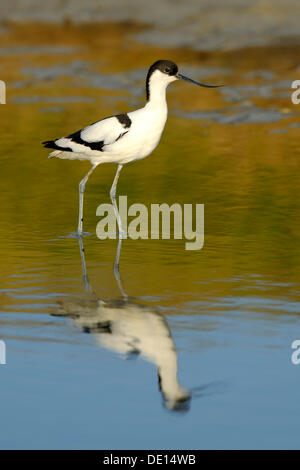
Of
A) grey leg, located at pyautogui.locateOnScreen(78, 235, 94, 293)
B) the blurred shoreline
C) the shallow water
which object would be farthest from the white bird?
the blurred shoreline

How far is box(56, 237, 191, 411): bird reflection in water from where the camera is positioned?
15.8 feet

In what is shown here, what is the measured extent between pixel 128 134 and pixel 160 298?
2320 mm

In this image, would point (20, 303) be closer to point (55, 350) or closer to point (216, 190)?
point (55, 350)

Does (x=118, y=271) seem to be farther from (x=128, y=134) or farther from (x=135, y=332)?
(x=128, y=134)

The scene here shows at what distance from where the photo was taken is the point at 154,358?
206 inches

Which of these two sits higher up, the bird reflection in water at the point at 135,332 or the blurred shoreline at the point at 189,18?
the blurred shoreline at the point at 189,18

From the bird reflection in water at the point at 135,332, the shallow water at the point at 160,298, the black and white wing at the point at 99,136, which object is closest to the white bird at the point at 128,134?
the black and white wing at the point at 99,136

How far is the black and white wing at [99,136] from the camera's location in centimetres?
842

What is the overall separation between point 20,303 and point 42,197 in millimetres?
3281

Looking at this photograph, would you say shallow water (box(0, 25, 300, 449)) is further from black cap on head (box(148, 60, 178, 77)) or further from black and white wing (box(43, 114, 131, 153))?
black cap on head (box(148, 60, 178, 77))

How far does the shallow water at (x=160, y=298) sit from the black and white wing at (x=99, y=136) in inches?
22.9

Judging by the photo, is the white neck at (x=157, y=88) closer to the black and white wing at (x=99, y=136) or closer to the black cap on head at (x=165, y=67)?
the black cap on head at (x=165, y=67)

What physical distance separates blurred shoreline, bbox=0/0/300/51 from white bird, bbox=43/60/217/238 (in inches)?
422
